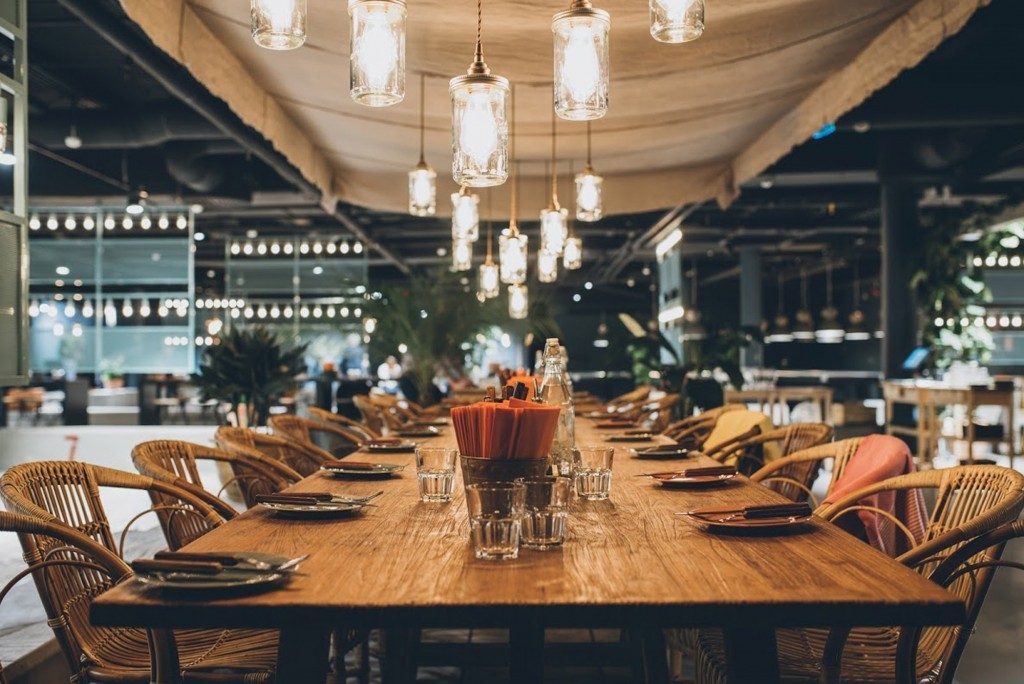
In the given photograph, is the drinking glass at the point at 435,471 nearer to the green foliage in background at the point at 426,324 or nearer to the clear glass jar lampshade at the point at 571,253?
the clear glass jar lampshade at the point at 571,253

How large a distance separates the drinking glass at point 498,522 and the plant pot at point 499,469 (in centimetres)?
17

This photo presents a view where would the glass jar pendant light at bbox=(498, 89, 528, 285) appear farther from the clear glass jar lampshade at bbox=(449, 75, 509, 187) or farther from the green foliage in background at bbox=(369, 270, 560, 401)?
the green foliage in background at bbox=(369, 270, 560, 401)

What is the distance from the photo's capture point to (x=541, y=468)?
1.68 metres

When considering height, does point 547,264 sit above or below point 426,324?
above

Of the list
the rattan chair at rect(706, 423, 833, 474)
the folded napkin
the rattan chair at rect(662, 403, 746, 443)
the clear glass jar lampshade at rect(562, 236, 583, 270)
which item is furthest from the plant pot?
the clear glass jar lampshade at rect(562, 236, 583, 270)

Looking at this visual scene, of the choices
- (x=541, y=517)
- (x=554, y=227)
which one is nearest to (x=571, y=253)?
(x=554, y=227)

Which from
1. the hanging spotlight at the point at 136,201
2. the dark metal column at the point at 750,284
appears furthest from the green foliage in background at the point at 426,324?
the dark metal column at the point at 750,284

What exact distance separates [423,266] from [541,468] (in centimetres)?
2208

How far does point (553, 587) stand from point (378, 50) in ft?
4.82

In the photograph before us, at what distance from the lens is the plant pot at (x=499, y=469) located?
5.42 ft

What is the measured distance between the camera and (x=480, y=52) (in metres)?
2.24

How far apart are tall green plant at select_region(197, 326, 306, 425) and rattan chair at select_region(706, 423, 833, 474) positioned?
3.77m

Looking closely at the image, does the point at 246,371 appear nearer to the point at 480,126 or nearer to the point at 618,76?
the point at 618,76

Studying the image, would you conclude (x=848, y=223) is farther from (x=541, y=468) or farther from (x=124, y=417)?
(x=541, y=468)
